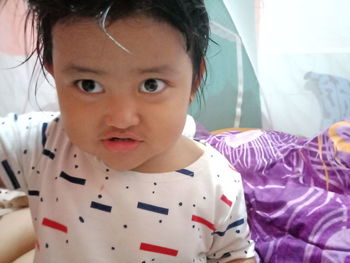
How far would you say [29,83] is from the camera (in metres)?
1.12

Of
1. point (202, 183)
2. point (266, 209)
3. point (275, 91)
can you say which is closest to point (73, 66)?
point (202, 183)

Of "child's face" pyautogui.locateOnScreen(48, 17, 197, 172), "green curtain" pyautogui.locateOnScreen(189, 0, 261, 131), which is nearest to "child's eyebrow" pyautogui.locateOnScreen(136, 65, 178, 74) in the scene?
"child's face" pyautogui.locateOnScreen(48, 17, 197, 172)

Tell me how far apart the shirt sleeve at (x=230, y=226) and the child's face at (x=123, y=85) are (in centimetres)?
15

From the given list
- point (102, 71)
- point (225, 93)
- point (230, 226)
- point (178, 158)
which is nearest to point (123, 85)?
point (102, 71)

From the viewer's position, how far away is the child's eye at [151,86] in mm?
465

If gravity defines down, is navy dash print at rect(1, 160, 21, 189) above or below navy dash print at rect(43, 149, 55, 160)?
below

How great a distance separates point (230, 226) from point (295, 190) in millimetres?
292

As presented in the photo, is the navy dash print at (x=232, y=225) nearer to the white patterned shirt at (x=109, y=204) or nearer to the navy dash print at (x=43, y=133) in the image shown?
the white patterned shirt at (x=109, y=204)

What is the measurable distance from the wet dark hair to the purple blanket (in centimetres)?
42

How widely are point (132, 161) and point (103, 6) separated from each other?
0.20 m

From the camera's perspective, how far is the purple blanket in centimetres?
72

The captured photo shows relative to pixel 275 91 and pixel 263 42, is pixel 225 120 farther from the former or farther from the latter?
pixel 263 42

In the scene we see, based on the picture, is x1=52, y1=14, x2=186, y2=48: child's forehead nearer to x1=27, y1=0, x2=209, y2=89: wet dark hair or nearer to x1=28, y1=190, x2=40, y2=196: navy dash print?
x1=27, y1=0, x2=209, y2=89: wet dark hair

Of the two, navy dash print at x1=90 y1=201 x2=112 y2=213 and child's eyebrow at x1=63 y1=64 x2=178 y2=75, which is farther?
navy dash print at x1=90 y1=201 x2=112 y2=213
